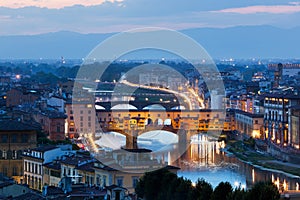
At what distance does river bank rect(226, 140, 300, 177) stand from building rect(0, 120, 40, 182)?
4.32 metres

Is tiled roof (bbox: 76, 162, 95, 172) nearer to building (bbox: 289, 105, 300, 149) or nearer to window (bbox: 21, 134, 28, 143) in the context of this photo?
window (bbox: 21, 134, 28, 143)

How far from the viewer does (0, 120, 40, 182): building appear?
9.48 m

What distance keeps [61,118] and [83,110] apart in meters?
5.52

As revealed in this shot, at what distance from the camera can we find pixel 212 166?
13.6 metres

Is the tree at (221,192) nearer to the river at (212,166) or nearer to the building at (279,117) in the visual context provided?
the river at (212,166)

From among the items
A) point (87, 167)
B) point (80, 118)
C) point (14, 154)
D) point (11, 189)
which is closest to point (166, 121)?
point (80, 118)

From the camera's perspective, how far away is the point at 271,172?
43.1ft

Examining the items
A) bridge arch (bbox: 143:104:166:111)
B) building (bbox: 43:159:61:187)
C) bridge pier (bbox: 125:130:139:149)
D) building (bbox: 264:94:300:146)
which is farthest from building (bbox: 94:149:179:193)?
bridge arch (bbox: 143:104:166:111)

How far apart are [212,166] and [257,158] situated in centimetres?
184

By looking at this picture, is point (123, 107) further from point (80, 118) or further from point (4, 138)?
point (4, 138)

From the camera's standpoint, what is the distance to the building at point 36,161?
880cm

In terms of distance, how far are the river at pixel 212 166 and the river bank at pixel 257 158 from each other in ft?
0.55

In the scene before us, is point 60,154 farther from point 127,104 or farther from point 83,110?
point 127,104

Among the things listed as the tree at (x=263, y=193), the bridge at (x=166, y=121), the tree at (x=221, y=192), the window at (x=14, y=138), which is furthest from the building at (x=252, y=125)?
the tree at (x=263, y=193)
